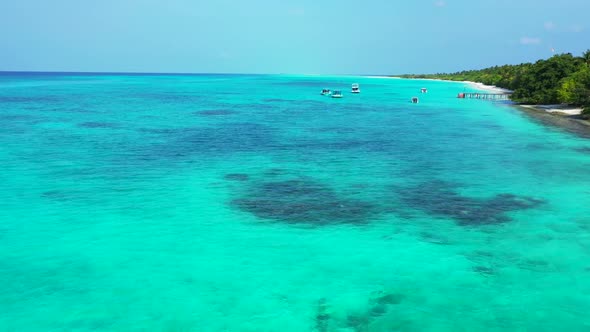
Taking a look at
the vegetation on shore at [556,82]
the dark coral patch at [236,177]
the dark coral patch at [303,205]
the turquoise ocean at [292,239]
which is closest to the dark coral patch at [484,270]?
the turquoise ocean at [292,239]

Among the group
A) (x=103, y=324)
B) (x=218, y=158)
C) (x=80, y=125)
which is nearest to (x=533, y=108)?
(x=218, y=158)

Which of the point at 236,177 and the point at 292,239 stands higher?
the point at 236,177

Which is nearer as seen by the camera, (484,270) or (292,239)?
(484,270)

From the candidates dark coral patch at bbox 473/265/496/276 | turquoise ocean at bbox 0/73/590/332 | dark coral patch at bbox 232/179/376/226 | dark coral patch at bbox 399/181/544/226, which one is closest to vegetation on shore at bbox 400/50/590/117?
turquoise ocean at bbox 0/73/590/332

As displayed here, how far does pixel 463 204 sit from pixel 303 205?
27.0 feet

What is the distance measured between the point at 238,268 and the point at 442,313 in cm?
717

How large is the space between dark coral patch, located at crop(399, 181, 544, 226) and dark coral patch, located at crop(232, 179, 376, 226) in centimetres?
304

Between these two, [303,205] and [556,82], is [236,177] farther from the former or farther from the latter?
[556,82]

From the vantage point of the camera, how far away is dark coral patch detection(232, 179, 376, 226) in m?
21.9

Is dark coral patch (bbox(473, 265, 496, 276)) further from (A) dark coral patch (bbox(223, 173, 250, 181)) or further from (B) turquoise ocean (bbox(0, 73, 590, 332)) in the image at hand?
(A) dark coral patch (bbox(223, 173, 250, 181))

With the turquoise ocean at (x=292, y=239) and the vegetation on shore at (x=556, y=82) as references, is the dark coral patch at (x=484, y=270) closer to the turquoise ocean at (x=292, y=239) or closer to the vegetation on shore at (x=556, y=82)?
the turquoise ocean at (x=292, y=239)

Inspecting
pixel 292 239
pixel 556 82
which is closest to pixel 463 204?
pixel 292 239

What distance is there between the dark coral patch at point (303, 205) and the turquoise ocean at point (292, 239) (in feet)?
0.41

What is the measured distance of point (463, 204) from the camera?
79.6 ft
